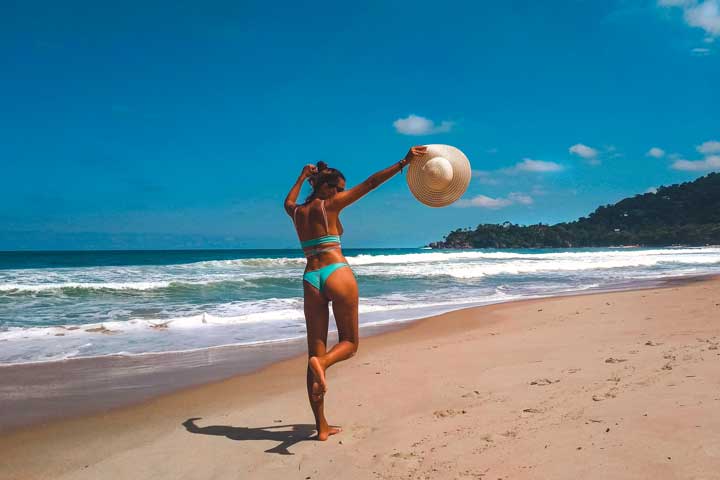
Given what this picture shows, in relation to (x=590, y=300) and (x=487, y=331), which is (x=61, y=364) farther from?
(x=590, y=300)

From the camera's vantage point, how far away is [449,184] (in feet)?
12.2

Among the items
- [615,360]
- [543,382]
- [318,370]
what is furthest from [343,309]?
[615,360]

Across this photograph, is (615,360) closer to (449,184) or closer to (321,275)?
(449,184)

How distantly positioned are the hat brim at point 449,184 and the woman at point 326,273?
154 mm

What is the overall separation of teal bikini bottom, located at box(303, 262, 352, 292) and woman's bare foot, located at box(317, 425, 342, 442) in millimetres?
1039

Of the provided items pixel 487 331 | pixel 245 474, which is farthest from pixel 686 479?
pixel 487 331

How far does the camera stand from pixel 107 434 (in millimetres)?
4086

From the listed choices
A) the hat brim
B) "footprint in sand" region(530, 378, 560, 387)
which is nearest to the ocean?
"footprint in sand" region(530, 378, 560, 387)

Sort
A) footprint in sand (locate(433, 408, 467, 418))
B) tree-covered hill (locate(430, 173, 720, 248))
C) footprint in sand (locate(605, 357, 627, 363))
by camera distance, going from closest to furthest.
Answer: footprint in sand (locate(433, 408, 467, 418))
footprint in sand (locate(605, 357, 627, 363))
tree-covered hill (locate(430, 173, 720, 248))

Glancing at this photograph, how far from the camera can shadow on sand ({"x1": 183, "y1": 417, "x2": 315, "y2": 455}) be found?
3.71 meters

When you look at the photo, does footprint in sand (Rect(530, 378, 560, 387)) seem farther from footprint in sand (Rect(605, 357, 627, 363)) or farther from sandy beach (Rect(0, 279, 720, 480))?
footprint in sand (Rect(605, 357, 627, 363))

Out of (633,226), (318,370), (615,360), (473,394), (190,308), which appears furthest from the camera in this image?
(633,226)

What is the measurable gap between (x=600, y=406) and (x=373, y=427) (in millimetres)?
1647

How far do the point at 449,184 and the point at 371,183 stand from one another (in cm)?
62
